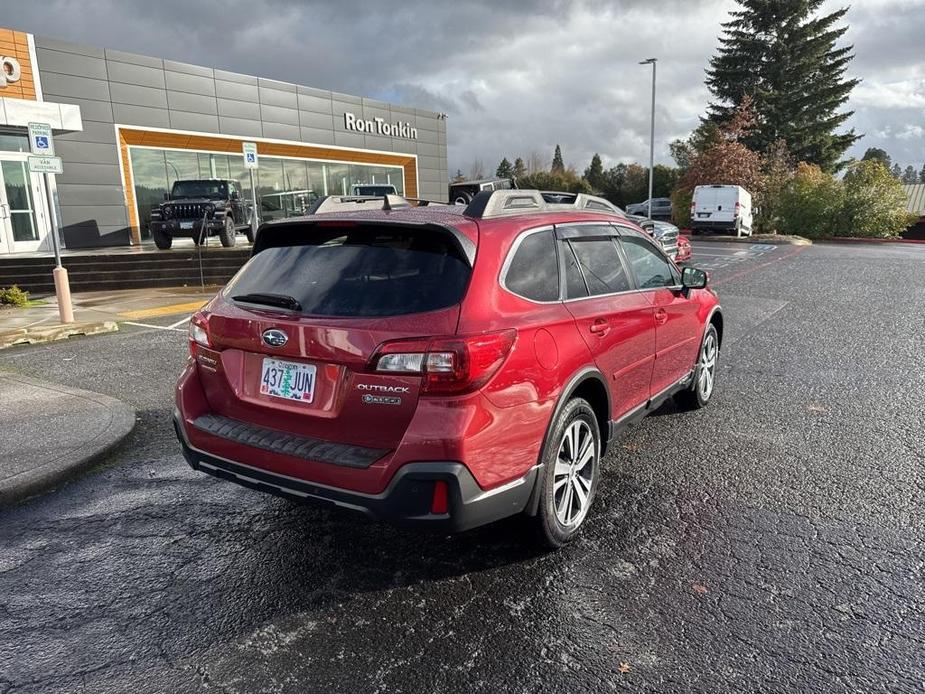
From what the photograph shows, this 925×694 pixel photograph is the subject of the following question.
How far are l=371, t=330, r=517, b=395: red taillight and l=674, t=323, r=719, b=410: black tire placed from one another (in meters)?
3.11

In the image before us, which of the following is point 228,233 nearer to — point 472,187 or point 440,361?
point 472,187

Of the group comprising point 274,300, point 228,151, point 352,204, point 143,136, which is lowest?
point 274,300

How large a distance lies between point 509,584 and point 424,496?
28.1 inches

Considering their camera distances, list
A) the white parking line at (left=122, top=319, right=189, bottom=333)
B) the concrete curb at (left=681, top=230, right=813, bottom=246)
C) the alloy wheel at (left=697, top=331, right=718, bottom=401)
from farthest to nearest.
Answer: the concrete curb at (left=681, top=230, right=813, bottom=246) < the white parking line at (left=122, top=319, right=189, bottom=333) < the alloy wheel at (left=697, top=331, right=718, bottom=401)

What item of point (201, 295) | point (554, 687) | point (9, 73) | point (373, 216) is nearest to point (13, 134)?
point (9, 73)

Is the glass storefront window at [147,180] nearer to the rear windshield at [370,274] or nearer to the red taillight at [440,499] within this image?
the rear windshield at [370,274]

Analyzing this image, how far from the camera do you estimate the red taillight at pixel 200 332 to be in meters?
3.29

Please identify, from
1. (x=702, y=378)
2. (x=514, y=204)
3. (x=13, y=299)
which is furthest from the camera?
(x=13, y=299)

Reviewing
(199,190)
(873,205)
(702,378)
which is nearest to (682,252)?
(702,378)

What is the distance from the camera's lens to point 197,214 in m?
16.3

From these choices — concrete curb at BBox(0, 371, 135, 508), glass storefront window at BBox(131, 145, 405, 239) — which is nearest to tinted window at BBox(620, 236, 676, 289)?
concrete curb at BBox(0, 371, 135, 508)

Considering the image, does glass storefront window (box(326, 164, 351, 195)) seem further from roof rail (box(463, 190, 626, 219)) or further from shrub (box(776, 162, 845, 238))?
roof rail (box(463, 190, 626, 219))

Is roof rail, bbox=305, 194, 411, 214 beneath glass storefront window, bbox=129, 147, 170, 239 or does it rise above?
beneath

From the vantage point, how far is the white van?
93.1 feet
